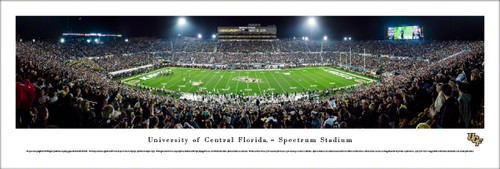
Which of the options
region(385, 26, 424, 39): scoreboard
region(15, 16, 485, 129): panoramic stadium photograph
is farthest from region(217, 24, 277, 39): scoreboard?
region(385, 26, 424, 39): scoreboard

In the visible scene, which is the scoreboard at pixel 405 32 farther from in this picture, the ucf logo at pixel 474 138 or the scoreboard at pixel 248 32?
the ucf logo at pixel 474 138

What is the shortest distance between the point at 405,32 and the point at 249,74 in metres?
24.4

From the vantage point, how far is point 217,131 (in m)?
4.45

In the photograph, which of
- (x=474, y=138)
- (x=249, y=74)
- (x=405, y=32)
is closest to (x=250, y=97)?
(x=249, y=74)

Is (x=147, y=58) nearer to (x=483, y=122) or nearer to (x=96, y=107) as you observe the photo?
(x=96, y=107)

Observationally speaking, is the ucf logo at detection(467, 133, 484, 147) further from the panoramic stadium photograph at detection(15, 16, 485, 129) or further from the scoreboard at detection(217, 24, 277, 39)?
the scoreboard at detection(217, 24, 277, 39)

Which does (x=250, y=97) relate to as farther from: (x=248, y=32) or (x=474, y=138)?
(x=248, y=32)

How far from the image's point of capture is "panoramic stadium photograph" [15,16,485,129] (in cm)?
413

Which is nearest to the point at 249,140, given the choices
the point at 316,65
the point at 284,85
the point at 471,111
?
the point at 471,111

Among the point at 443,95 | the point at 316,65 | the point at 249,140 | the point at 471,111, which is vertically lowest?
the point at 249,140

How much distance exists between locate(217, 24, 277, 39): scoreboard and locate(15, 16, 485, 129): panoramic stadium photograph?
0.25 metres

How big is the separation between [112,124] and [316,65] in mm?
36823

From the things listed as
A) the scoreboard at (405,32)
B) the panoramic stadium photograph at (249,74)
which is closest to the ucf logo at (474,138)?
the panoramic stadium photograph at (249,74)

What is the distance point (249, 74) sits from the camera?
30188mm
